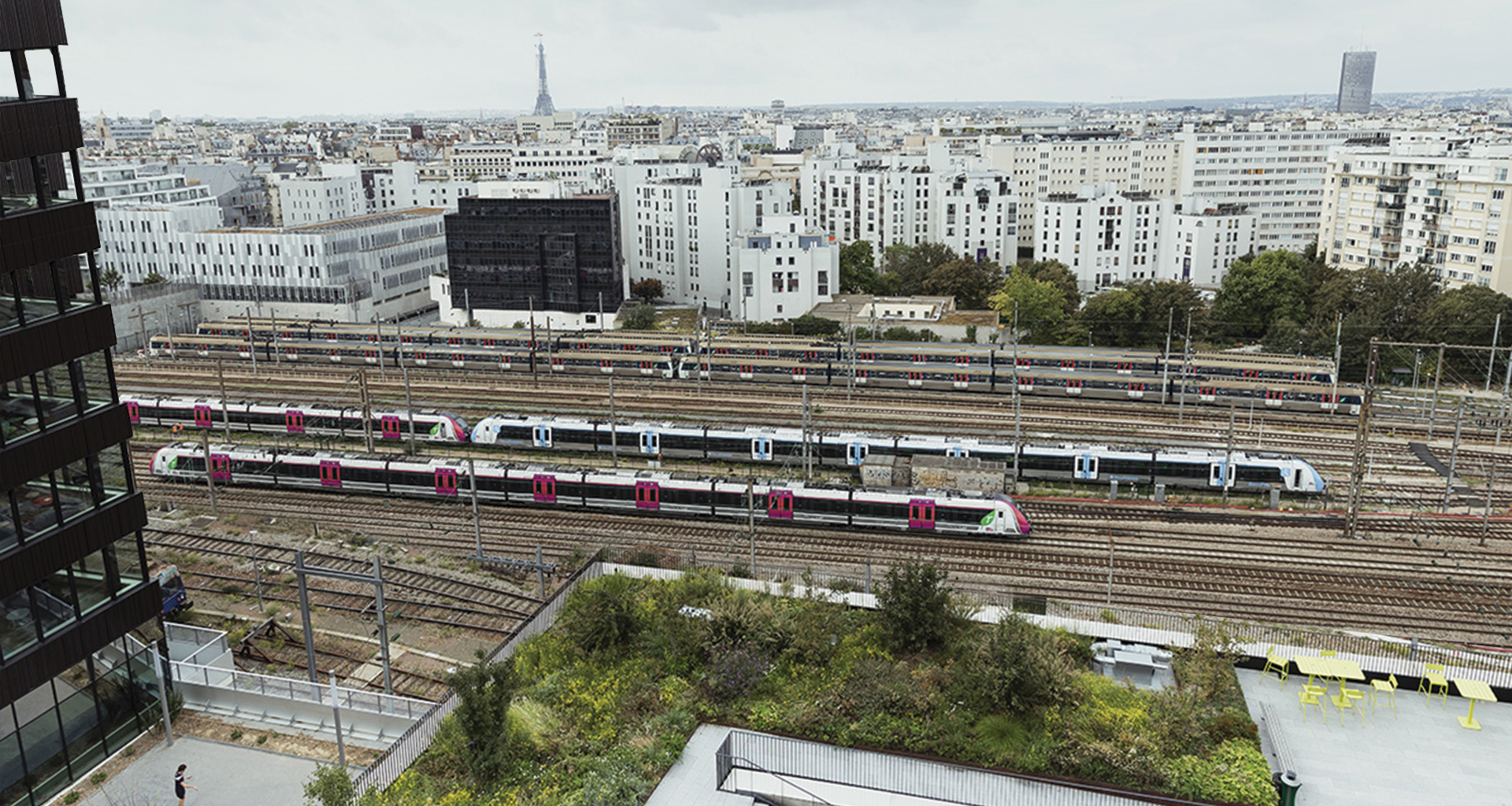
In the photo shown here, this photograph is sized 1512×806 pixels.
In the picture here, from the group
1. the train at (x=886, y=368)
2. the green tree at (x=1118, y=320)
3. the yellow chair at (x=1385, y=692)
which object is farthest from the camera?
the green tree at (x=1118, y=320)

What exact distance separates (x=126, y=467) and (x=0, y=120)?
7679mm

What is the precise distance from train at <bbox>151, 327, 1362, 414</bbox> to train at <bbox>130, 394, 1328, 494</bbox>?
10.1 meters

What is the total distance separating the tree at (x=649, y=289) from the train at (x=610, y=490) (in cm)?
5360

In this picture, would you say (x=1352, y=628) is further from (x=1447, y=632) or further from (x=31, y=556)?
(x=31, y=556)

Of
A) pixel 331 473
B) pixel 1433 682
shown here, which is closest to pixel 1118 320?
pixel 1433 682

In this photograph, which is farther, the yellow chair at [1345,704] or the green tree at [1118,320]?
the green tree at [1118,320]

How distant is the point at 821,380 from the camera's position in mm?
61781

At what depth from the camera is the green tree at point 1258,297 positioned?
2928 inches

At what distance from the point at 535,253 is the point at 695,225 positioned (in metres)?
17.7

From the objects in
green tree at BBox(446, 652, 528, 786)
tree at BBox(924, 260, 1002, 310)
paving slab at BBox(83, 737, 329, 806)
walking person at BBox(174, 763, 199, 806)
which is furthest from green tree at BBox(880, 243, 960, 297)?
walking person at BBox(174, 763, 199, 806)

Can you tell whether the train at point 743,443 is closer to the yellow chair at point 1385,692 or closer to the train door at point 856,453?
the train door at point 856,453

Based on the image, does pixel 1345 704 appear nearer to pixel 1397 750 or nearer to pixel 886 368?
pixel 1397 750

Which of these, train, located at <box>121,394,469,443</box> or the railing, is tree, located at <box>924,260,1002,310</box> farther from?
the railing

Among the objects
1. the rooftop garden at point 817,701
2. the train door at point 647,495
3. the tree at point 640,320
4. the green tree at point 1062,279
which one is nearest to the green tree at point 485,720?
the rooftop garden at point 817,701
